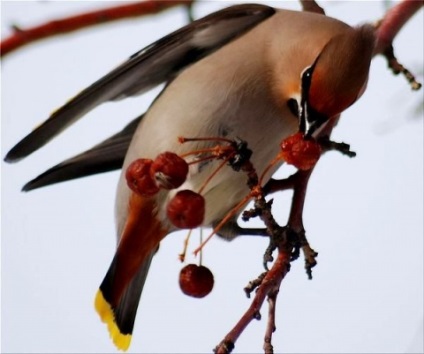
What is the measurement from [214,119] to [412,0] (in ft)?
1.82

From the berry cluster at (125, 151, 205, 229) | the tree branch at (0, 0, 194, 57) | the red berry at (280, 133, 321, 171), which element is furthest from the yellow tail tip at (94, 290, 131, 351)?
the tree branch at (0, 0, 194, 57)

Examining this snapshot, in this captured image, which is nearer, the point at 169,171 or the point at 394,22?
the point at 169,171

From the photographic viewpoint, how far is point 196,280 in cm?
155

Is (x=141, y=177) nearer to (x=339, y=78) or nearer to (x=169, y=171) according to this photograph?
(x=169, y=171)

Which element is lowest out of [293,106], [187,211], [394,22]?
[187,211]

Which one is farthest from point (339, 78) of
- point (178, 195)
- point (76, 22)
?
point (76, 22)

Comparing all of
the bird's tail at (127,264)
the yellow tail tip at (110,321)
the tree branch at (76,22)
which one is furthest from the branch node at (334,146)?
the tree branch at (76,22)

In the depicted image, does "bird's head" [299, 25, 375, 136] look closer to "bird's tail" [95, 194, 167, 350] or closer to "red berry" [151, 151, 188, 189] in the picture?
"red berry" [151, 151, 188, 189]

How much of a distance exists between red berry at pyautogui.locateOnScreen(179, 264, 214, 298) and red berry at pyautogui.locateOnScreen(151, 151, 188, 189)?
0.56 ft

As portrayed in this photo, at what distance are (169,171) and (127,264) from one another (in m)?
0.75

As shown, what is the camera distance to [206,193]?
2.13 m

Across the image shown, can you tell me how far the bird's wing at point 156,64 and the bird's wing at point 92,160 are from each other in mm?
198

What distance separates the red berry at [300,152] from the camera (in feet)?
4.90

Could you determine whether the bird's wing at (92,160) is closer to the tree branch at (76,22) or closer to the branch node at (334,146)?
the branch node at (334,146)
